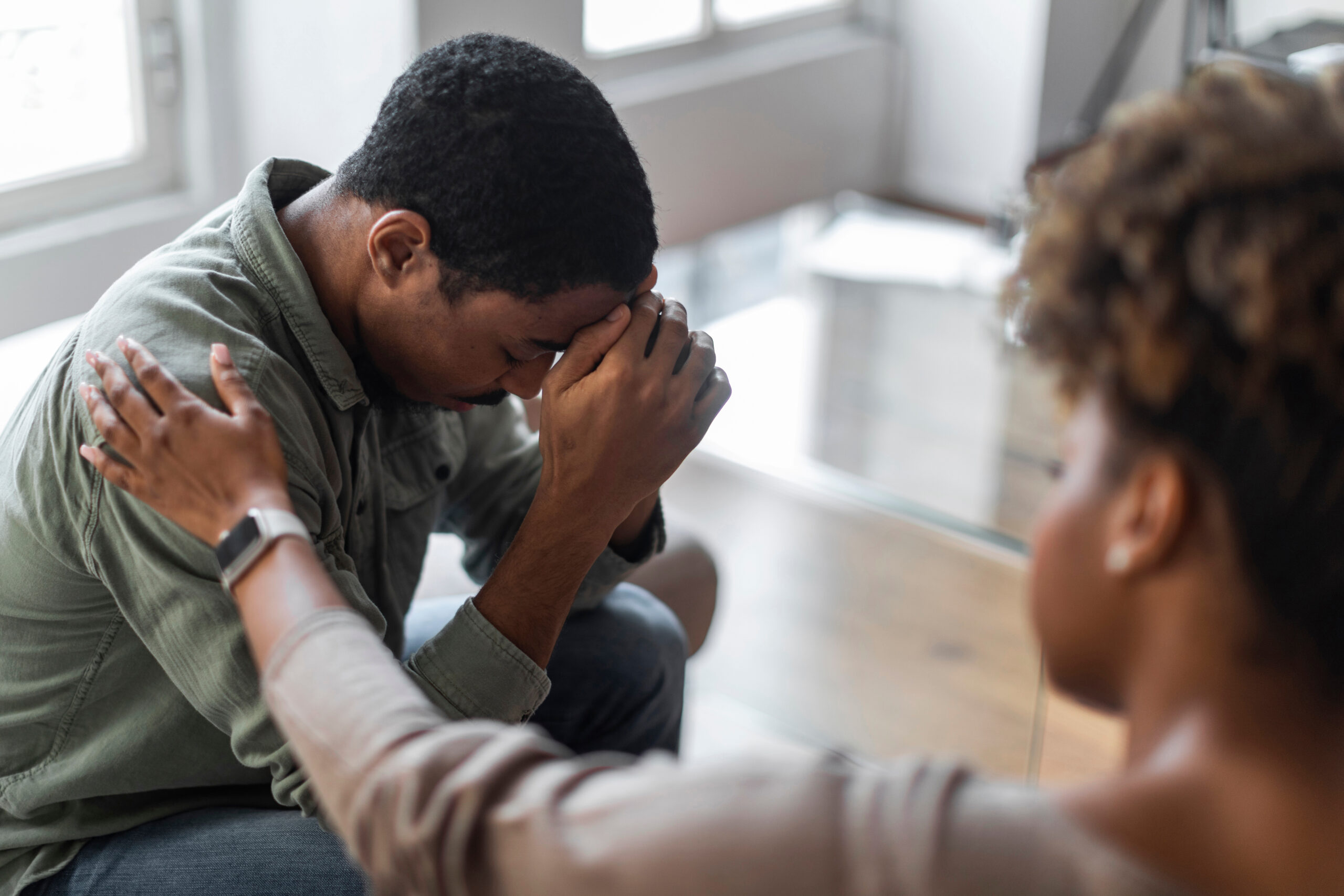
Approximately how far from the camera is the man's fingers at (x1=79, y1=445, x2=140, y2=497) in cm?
86

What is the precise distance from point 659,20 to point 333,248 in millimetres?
1708

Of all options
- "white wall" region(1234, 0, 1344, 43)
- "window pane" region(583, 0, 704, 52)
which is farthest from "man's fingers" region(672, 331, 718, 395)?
"white wall" region(1234, 0, 1344, 43)

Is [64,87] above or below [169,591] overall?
above

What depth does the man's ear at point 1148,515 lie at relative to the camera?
585 millimetres

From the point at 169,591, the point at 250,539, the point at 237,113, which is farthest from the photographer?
the point at 237,113

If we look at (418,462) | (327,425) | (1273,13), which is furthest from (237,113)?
(1273,13)

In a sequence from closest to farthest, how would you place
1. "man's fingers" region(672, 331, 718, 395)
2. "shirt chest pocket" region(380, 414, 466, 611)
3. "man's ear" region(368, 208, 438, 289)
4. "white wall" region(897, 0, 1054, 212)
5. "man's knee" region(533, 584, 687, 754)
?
"man's ear" region(368, 208, 438, 289), "man's fingers" region(672, 331, 718, 395), "shirt chest pocket" region(380, 414, 466, 611), "man's knee" region(533, 584, 687, 754), "white wall" region(897, 0, 1054, 212)

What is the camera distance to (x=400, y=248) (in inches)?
41.1

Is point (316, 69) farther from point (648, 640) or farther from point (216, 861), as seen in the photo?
point (216, 861)

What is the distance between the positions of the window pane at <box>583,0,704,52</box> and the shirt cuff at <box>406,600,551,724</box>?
66.3 inches

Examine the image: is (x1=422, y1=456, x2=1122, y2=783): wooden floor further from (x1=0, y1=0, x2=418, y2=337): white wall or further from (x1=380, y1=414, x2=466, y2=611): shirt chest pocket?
(x1=0, y1=0, x2=418, y2=337): white wall

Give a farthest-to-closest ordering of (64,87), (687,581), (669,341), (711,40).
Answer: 1. (711,40)
2. (64,87)
3. (687,581)
4. (669,341)

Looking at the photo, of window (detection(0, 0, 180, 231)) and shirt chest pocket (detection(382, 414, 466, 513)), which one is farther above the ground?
window (detection(0, 0, 180, 231))

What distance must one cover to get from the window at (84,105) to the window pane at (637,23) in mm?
800
